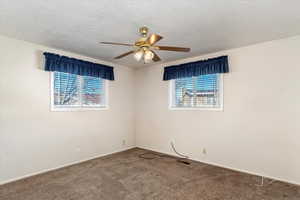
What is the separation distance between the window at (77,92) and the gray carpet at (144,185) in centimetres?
138

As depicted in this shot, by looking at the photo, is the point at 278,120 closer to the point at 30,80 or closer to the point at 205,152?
the point at 205,152

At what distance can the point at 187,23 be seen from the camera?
7.79 feet

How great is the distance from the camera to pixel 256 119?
10.3 feet

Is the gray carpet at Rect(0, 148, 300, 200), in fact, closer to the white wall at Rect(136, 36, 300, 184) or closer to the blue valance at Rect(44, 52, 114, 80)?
the white wall at Rect(136, 36, 300, 184)

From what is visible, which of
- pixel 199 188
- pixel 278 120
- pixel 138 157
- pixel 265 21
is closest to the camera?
pixel 265 21

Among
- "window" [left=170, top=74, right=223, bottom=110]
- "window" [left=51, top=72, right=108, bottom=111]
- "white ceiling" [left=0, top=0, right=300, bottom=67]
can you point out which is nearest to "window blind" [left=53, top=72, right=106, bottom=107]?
"window" [left=51, top=72, right=108, bottom=111]

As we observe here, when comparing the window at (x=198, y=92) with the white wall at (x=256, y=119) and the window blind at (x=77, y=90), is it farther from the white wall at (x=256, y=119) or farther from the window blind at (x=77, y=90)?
the window blind at (x=77, y=90)

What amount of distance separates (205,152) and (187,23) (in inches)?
112

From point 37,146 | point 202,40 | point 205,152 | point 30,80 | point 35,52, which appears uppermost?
point 202,40

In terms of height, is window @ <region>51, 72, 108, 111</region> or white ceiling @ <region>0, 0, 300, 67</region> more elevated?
white ceiling @ <region>0, 0, 300, 67</region>

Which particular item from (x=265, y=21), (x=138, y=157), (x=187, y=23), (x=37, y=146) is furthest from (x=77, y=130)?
(x=265, y=21)

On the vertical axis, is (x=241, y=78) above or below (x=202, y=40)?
below

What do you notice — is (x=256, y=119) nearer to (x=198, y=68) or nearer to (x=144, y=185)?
(x=198, y=68)

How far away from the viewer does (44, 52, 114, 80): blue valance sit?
326cm
